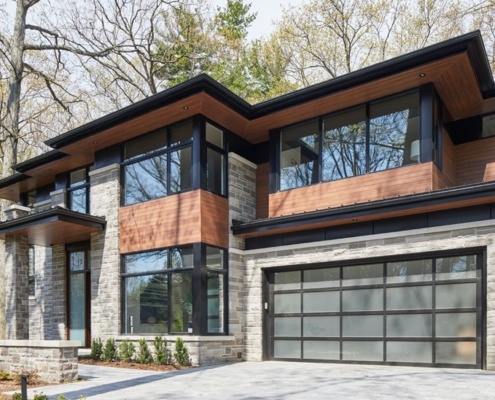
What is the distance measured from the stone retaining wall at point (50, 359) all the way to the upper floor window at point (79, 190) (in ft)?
18.6

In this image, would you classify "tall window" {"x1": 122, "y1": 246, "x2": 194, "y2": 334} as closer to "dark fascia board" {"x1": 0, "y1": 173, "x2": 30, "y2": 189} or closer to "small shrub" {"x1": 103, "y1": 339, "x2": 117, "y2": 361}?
"small shrub" {"x1": 103, "y1": 339, "x2": 117, "y2": 361}

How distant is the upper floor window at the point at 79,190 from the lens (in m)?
13.7

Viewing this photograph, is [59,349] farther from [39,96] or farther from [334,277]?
[39,96]

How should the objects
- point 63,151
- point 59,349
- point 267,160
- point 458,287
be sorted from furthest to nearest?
point 63,151
point 267,160
point 458,287
point 59,349

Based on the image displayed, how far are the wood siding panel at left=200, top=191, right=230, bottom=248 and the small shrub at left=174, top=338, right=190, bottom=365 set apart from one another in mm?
2178

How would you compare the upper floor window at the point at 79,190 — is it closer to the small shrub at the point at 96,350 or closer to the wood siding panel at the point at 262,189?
the small shrub at the point at 96,350

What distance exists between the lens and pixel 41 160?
544 inches

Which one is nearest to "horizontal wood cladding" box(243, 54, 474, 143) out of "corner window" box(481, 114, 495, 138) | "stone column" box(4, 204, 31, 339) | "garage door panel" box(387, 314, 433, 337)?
"corner window" box(481, 114, 495, 138)

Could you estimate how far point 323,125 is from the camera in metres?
10.6

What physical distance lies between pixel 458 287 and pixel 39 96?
20091mm

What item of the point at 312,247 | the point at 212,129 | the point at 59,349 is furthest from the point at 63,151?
the point at 312,247

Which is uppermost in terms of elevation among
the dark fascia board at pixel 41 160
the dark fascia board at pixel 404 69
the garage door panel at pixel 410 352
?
the dark fascia board at pixel 404 69

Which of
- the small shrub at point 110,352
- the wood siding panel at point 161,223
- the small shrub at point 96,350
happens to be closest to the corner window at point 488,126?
the wood siding panel at point 161,223

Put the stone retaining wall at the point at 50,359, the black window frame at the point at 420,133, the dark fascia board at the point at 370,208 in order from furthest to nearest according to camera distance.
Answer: the black window frame at the point at 420,133 < the dark fascia board at the point at 370,208 < the stone retaining wall at the point at 50,359
